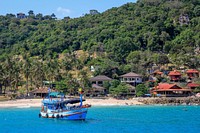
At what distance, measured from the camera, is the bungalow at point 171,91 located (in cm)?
9481

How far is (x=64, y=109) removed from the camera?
204 feet

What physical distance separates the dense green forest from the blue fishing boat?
3017 centimetres

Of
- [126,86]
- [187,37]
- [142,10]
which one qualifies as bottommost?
[126,86]

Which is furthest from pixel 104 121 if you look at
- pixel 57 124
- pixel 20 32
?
pixel 20 32

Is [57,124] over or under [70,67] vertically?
under

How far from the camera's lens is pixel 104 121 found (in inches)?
2340

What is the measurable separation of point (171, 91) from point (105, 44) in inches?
1829

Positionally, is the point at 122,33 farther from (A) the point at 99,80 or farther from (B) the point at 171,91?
(B) the point at 171,91

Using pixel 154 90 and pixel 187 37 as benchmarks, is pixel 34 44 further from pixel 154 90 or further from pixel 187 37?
pixel 154 90

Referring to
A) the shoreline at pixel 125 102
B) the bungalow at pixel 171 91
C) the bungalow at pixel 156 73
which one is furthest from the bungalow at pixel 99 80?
the shoreline at pixel 125 102

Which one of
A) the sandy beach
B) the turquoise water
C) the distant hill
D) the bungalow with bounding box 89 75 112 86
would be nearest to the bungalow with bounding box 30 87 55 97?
the sandy beach

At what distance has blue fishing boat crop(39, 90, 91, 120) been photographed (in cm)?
6059

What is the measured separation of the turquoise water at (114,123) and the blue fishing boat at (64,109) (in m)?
1.21

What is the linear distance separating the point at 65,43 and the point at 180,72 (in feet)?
168
